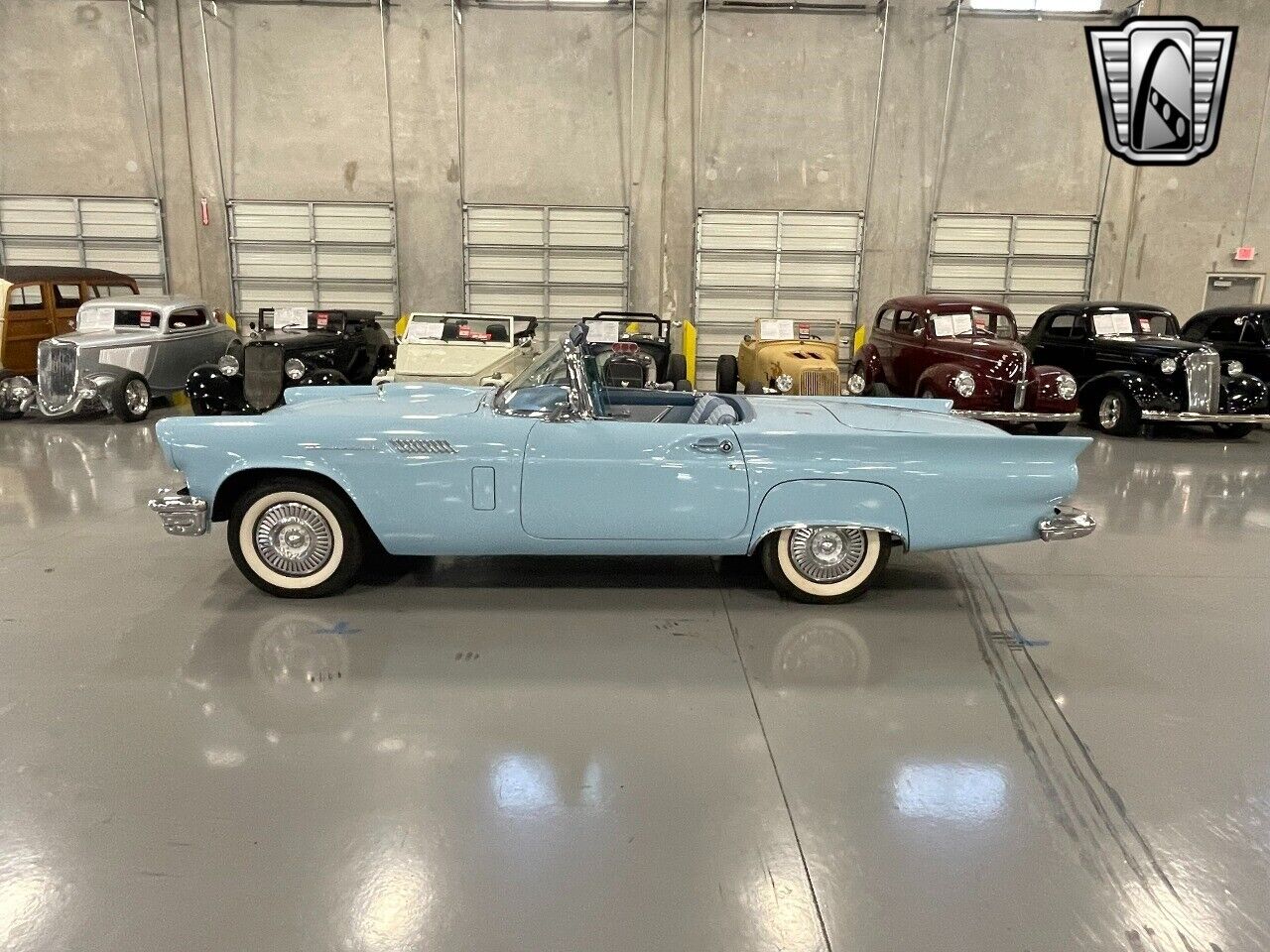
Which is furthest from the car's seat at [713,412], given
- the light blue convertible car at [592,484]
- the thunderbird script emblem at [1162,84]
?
the thunderbird script emblem at [1162,84]

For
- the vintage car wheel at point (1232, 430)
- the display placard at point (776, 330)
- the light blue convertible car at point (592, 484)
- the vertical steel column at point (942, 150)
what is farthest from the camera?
the vertical steel column at point (942, 150)

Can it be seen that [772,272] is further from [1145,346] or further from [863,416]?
[863,416]

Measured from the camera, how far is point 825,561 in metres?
3.97

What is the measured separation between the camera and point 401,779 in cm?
257

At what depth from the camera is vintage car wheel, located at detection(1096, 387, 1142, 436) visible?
9.01 meters

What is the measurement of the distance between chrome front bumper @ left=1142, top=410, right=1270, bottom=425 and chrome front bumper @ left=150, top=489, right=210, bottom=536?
9178 mm

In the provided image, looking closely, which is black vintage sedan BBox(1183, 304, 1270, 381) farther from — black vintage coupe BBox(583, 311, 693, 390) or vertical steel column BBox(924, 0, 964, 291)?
black vintage coupe BBox(583, 311, 693, 390)

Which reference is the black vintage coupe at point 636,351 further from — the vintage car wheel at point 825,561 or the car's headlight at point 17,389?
the car's headlight at point 17,389

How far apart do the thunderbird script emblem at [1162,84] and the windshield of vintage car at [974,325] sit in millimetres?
4953

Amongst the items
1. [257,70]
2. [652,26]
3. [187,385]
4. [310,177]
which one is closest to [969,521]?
[187,385]

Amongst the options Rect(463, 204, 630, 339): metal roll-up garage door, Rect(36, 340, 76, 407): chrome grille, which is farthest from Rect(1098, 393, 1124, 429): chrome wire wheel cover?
Rect(36, 340, 76, 407): chrome grille

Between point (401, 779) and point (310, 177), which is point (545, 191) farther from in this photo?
point (401, 779)

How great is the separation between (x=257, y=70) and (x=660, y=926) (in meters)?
14.3

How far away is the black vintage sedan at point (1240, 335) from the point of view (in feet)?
32.3
